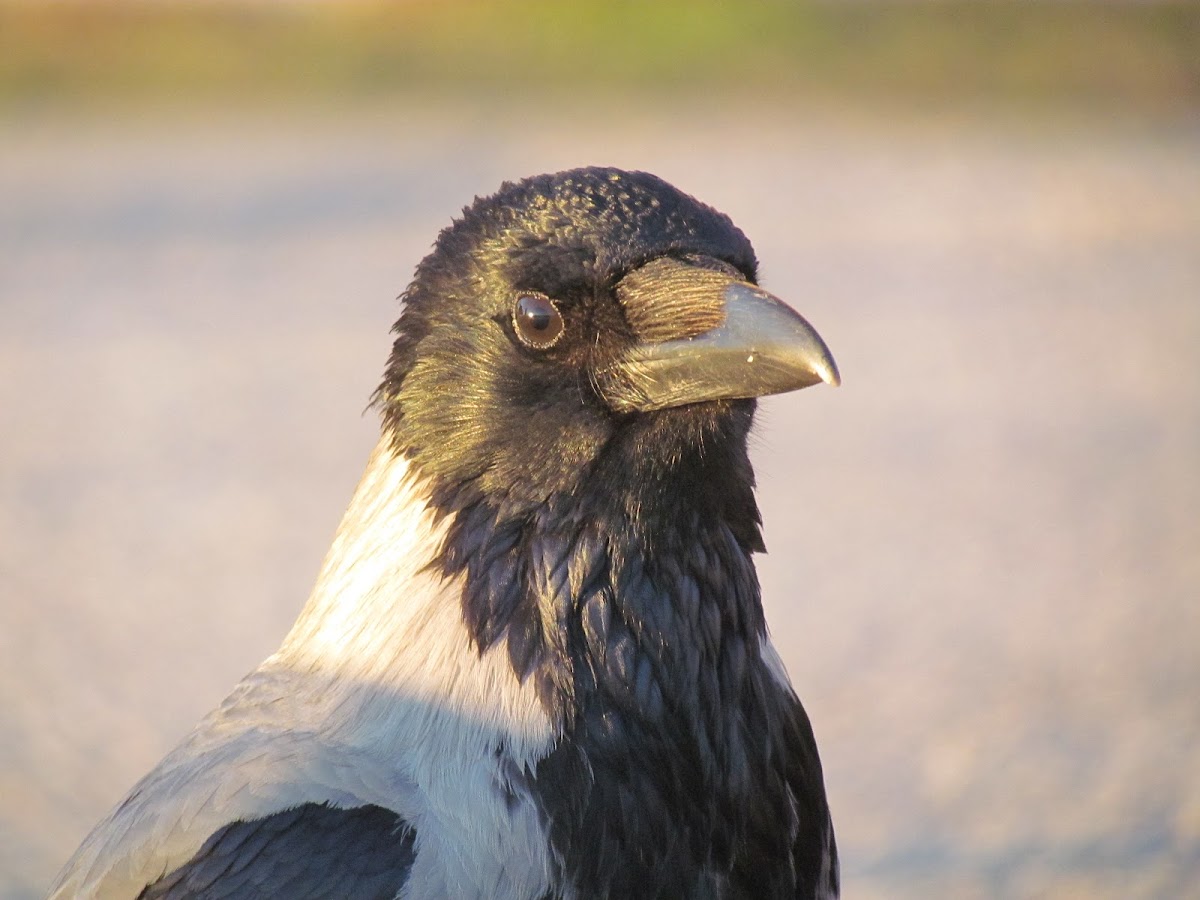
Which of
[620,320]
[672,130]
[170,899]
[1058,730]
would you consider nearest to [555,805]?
[170,899]

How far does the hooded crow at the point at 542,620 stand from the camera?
2.87 m

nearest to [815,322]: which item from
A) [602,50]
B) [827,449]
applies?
[827,449]

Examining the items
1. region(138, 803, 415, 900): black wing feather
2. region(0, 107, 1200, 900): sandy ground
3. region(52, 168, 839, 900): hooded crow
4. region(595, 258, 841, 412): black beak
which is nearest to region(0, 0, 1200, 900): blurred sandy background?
region(0, 107, 1200, 900): sandy ground

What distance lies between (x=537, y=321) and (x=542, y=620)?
55 cm

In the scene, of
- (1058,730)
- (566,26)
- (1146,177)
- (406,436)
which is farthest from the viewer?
(566,26)

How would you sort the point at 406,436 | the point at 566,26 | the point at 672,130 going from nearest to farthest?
the point at 406,436, the point at 672,130, the point at 566,26

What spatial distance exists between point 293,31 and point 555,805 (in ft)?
71.4

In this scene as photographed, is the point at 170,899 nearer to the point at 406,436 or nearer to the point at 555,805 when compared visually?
the point at 555,805

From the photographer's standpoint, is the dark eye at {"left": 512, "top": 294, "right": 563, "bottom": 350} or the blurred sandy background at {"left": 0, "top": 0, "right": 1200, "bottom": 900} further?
the blurred sandy background at {"left": 0, "top": 0, "right": 1200, "bottom": 900}

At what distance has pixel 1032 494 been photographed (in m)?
9.58

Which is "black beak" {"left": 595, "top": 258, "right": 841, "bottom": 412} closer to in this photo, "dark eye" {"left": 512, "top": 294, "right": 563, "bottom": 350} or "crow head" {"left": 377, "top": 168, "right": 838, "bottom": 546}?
"crow head" {"left": 377, "top": 168, "right": 838, "bottom": 546}

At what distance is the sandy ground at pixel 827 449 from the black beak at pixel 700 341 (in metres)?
0.50

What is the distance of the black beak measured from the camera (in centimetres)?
290

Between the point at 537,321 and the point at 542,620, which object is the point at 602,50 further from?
the point at 542,620
